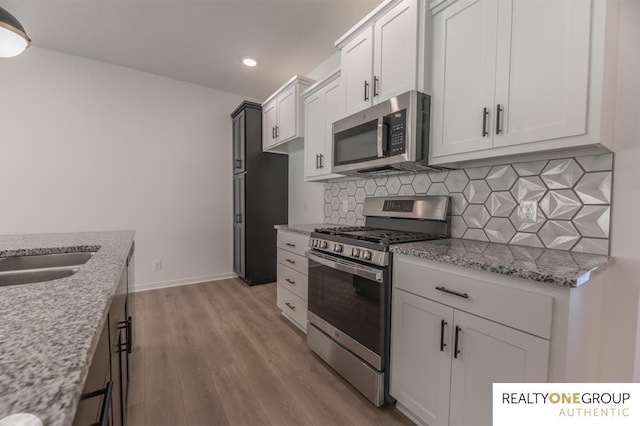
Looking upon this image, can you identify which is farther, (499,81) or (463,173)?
(463,173)

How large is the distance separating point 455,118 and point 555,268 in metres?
0.90

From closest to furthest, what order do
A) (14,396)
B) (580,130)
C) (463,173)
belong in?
1. (14,396)
2. (580,130)
3. (463,173)

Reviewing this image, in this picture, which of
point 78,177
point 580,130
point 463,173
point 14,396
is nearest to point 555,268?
point 580,130

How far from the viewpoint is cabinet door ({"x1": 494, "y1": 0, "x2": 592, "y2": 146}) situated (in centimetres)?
113

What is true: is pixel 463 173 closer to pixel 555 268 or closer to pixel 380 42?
pixel 555 268

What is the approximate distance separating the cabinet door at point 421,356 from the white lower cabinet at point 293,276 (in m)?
0.98

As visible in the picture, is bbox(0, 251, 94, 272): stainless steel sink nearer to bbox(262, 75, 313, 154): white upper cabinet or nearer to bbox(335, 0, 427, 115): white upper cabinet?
bbox(335, 0, 427, 115): white upper cabinet

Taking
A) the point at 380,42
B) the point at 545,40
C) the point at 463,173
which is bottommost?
the point at 463,173

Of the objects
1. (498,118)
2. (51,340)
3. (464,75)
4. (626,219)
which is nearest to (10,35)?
(51,340)

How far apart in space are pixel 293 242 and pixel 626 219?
2.00 meters

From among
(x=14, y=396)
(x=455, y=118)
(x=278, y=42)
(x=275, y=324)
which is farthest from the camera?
(x=278, y=42)

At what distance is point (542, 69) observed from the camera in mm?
1233

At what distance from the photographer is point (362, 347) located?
1.62m

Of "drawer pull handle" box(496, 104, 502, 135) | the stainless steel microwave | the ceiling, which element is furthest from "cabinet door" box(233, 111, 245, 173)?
"drawer pull handle" box(496, 104, 502, 135)
